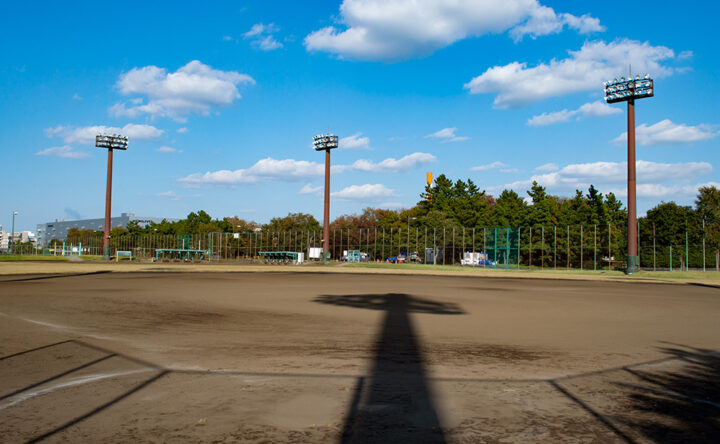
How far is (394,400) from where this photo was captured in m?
6.32

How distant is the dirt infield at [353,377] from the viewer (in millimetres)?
5328

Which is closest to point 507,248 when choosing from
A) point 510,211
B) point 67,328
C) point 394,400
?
point 510,211

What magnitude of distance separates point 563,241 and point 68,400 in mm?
64782

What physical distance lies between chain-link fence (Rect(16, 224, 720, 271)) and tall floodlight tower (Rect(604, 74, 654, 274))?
1026 centimetres

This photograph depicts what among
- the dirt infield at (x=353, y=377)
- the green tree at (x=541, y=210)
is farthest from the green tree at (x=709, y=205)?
the dirt infield at (x=353, y=377)

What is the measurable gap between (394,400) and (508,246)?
5873cm

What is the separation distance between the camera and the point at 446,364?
27.6 feet

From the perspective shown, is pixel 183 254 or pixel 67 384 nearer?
pixel 67 384

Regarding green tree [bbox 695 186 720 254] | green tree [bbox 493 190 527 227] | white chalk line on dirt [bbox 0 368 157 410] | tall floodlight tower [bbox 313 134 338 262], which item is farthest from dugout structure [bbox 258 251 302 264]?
white chalk line on dirt [bbox 0 368 157 410]

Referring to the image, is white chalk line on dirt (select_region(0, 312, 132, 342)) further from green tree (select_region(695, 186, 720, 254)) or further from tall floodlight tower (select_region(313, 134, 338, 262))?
green tree (select_region(695, 186, 720, 254))

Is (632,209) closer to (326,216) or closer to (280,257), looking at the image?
(326,216)

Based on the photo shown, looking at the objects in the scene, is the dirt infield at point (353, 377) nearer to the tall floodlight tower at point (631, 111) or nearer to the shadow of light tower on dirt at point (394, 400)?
the shadow of light tower on dirt at point (394, 400)

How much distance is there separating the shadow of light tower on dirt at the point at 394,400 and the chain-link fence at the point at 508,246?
179ft

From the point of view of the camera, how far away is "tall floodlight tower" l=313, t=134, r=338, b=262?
7100cm
